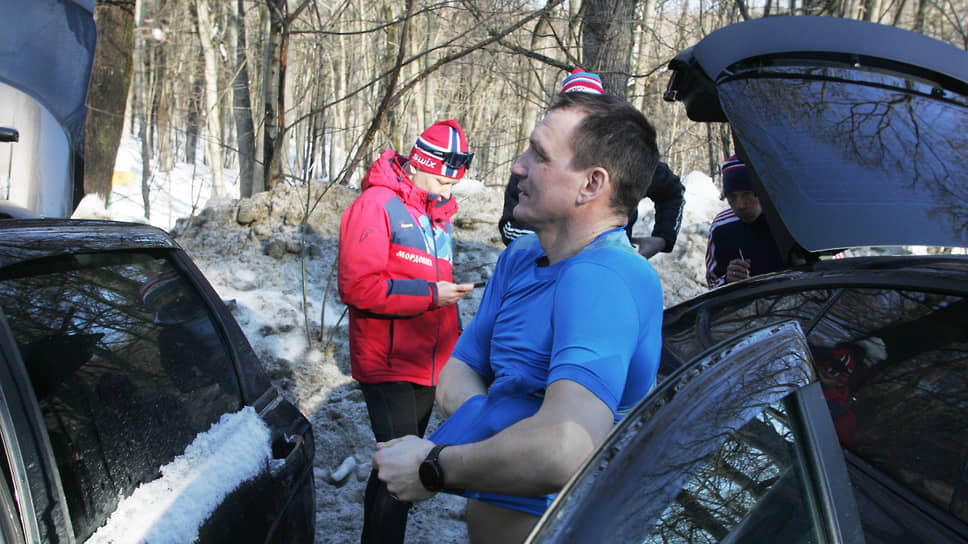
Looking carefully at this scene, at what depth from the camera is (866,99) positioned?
2773mm

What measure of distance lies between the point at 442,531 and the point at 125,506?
2.53 meters

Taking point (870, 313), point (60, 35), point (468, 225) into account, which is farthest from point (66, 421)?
point (468, 225)

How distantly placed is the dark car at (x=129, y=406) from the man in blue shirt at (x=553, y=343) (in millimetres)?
565

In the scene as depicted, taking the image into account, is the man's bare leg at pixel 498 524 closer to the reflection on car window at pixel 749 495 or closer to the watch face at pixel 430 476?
the watch face at pixel 430 476

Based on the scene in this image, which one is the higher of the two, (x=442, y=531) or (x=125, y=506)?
(x=125, y=506)

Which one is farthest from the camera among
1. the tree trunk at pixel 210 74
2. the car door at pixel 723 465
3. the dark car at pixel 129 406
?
the tree trunk at pixel 210 74

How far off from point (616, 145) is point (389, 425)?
1836mm

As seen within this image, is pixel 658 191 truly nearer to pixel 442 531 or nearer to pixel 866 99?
pixel 866 99

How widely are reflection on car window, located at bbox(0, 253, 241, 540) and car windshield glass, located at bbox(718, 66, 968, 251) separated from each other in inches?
79.3

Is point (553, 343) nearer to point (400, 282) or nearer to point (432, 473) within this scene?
point (432, 473)

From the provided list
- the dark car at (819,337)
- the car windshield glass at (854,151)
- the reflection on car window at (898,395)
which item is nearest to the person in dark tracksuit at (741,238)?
the dark car at (819,337)

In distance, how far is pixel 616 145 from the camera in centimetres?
160

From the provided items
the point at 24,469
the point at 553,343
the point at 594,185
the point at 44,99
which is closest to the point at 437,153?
the point at 594,185

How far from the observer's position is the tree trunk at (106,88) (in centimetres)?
733
